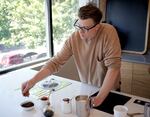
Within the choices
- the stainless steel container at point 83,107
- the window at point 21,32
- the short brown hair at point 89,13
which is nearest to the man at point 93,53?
the short brown hair at point 89,13

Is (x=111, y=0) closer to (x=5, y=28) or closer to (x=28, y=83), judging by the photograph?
(x=5, y=28)

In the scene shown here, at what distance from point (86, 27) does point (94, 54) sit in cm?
26

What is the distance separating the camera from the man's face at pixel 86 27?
1564 mm

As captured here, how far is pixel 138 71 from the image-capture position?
8.71ft

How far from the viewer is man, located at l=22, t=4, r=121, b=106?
61.7 inches

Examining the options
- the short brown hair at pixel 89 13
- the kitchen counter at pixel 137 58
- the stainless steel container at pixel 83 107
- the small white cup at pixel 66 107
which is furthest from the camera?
the kitchen counter at pixel 137 58

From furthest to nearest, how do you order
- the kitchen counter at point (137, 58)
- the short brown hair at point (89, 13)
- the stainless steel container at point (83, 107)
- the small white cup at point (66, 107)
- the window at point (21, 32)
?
the kitchen counter at point (137, 58) < the window at point (21, 32) < the short brown hair at point (89, 13) < the small white cup at point (66, 107) < the stainless steel container at point (83, 107)

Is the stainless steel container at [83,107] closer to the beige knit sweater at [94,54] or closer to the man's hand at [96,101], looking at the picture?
the man's hand at [96,101]

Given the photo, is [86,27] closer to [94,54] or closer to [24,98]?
[94,54]

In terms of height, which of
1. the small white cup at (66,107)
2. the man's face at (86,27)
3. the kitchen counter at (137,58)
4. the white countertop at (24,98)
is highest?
the man's face at (86,27)

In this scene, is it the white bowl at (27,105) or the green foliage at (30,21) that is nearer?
the white bowl at (27,105)

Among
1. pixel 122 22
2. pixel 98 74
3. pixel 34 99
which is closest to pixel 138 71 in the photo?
pixel 122 22

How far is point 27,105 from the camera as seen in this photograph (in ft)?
4.84

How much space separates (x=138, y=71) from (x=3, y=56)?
1.60 metres
